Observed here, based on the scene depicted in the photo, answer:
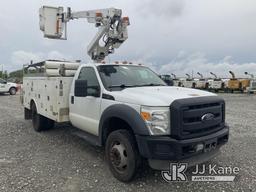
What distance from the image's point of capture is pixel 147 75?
5.39m

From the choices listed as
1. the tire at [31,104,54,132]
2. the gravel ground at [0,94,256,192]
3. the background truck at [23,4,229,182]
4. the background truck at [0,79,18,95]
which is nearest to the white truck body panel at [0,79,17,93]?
the background truck at [0,79,18,95]

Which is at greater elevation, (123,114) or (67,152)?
(123,114)

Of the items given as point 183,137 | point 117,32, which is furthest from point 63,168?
point 117,32

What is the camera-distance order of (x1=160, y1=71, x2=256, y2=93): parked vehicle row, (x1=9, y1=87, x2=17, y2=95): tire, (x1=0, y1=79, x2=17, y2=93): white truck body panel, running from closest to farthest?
(x1=0, y1=79, x2=17, y2=93): white truck body panel, (x1=9, y1=87, x2=17, y2=95): tire, (x1=160, y1=71, x2=256, y2=93): parked vehicle row

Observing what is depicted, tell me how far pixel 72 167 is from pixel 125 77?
200 cm

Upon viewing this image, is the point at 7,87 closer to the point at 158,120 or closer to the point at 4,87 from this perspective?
the point at 4,87

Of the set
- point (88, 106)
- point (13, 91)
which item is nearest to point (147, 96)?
point (88, 106)

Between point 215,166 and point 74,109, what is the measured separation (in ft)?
10.3

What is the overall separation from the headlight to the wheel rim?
2.23 feet

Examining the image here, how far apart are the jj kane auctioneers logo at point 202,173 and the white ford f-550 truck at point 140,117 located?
0.32 meters

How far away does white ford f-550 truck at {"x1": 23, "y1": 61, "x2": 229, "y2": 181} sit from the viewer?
351 centimetres

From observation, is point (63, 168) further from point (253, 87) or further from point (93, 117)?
point (253, 87)

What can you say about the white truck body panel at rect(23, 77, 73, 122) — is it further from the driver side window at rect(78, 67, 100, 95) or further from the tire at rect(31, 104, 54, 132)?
the driver side window at rect(78, 67, 100, 95)

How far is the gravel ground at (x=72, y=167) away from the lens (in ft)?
12.5
